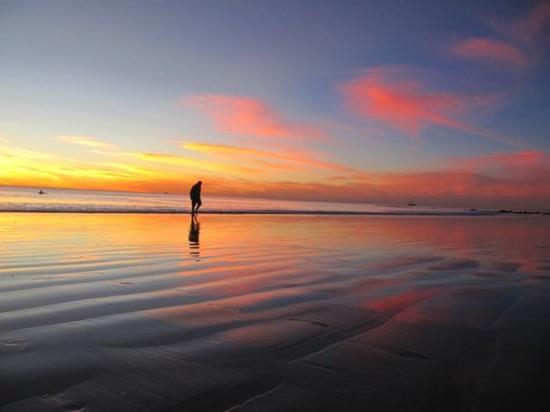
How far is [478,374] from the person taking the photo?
3.17m

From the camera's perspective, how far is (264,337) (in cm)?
390

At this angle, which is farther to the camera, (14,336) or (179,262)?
(179,262)

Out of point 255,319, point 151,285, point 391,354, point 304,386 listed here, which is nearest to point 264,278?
point 151,285

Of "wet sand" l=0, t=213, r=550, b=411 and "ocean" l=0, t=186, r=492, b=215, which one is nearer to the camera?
"wet sand" l=0, t=213, r=550, b=411

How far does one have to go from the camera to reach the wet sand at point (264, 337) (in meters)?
2.71

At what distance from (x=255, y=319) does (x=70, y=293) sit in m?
2.50

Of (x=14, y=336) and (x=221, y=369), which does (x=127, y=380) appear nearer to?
(x=221, y=369)

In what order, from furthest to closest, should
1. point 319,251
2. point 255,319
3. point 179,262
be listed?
point 319,251, point 179,262, point 255,319

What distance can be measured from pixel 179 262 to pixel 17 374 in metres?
5.42

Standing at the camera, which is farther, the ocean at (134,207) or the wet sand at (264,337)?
the ocean at (134,207)

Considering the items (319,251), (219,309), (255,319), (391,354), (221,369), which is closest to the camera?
(221,369)

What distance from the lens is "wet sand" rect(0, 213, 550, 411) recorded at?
2705 mm

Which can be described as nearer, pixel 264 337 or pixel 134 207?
pixel 264 337

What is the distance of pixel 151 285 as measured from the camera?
6090 millimetres
